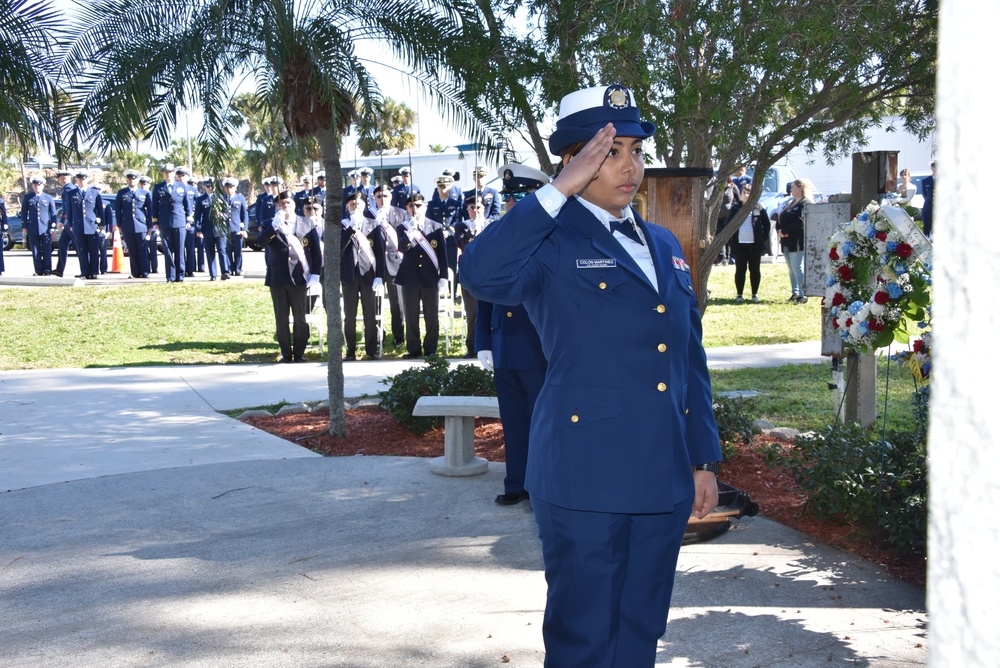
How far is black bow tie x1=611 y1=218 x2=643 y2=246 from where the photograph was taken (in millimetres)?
3055

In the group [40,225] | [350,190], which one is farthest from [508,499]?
[40,225]

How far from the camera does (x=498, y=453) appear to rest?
725 cm

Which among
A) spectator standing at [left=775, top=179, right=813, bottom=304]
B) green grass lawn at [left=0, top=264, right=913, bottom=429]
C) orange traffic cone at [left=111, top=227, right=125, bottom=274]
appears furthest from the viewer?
orange traffic cone at [left=111, top=227, right=125, bottom=274]

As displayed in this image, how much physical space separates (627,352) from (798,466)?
9.65ft

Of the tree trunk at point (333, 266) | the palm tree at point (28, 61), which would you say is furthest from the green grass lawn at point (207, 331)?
the palm tree at point (28, 61)

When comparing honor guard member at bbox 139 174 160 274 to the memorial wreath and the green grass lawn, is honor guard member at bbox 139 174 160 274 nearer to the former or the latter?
the green grass lawn

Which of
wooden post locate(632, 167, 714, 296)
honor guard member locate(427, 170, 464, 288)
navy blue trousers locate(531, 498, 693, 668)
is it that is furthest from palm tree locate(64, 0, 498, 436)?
honor guard member locate(427, 170, 464, 288)

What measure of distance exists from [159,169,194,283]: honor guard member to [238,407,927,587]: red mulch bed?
1262cm

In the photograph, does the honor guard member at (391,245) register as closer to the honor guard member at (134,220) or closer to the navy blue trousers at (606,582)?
the honor guard member at (134,220)

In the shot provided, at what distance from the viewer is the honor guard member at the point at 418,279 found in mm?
12586

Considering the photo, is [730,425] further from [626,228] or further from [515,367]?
[626,228]

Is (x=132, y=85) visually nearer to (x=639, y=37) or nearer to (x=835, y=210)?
(x=639, y=37)

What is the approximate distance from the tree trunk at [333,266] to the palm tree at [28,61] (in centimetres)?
193

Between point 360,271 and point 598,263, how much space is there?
32.5 ft
